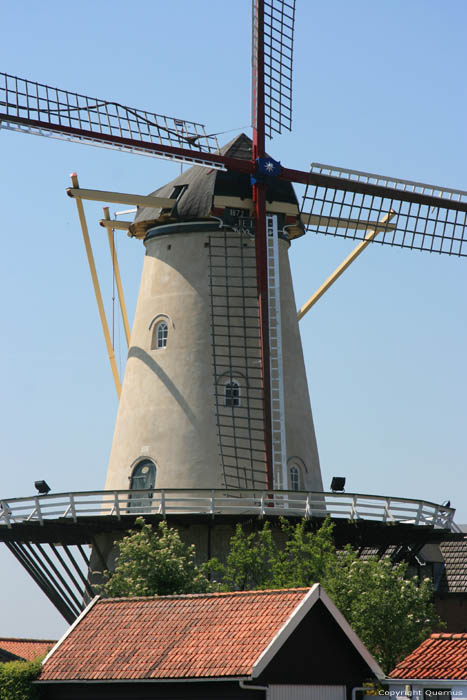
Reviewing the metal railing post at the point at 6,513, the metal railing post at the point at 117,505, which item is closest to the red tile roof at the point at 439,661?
the metal railing post at the point at 117,505

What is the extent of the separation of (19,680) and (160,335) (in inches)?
468

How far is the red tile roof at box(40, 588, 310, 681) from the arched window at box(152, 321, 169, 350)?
1009 cm

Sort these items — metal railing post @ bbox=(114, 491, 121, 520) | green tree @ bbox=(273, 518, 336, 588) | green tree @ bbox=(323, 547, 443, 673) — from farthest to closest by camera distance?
metal railing post @ bbox=(114, 491, 121, 520), green tree @ bbox=(273, 518, 336, 588), green tree @ bbox=(323, 547, 443, 673)

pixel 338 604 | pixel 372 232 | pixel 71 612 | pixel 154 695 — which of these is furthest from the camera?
pixel 372 232

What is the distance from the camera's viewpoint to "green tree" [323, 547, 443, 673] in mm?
24969

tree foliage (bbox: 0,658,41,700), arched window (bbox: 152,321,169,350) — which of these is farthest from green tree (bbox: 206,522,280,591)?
tree foliage (bbox: 0,658,41,700)

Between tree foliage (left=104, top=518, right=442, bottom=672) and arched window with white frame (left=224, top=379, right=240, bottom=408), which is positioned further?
arched window with white frame (left=224, top=379, right=240, bottom=408)

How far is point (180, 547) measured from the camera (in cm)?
2655

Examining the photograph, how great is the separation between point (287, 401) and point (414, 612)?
6.83 m

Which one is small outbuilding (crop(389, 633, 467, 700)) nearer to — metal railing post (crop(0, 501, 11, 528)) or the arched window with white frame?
the arched window with white frame

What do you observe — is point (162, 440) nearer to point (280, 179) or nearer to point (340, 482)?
point (340, 482)

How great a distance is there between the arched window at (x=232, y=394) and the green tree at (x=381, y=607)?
558 centimetres

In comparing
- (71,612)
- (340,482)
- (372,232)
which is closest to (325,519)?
(340,482)

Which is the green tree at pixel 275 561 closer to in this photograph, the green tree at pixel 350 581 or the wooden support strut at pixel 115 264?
the green tree at pixel 350 581
